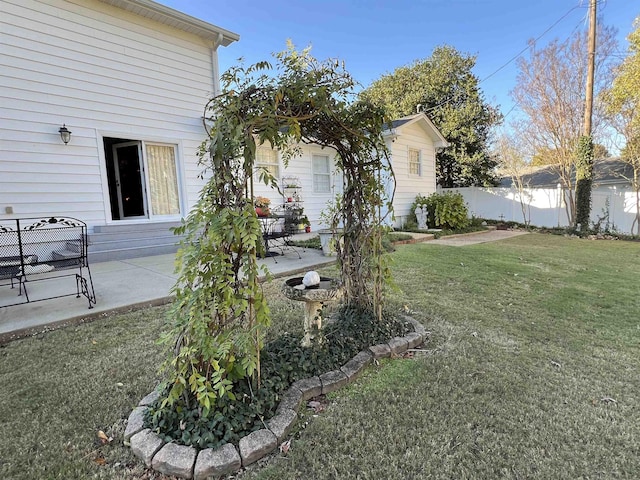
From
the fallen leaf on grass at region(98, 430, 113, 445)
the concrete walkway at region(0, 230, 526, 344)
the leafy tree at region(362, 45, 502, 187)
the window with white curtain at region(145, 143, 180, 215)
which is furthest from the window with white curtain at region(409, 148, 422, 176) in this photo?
the fallen leaf on grass at region(98, 430, 113, 445)

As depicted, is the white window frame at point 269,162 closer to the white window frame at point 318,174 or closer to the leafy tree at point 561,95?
the white window frame at point 318,174

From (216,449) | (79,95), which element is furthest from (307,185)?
(216,449)

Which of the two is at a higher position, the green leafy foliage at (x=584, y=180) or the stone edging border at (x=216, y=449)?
the green leafy foliage at (x=584, y=180)

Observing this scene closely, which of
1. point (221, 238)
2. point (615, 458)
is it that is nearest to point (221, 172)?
point (221, 238)

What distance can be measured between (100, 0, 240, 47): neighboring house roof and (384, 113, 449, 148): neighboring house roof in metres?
5.15

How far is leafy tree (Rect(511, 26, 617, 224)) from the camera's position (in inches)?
415

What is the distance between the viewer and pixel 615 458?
1692mm

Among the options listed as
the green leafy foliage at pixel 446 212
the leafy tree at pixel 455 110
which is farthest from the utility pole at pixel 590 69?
the leafy tree at pixel 455 110

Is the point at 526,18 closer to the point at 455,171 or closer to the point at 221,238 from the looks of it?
the point at 455,171

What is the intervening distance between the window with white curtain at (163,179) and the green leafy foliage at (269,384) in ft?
19.6

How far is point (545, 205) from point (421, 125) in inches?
215

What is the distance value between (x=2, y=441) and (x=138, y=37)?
7503mm

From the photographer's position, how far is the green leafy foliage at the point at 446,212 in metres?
11.1

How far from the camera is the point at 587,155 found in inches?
406
